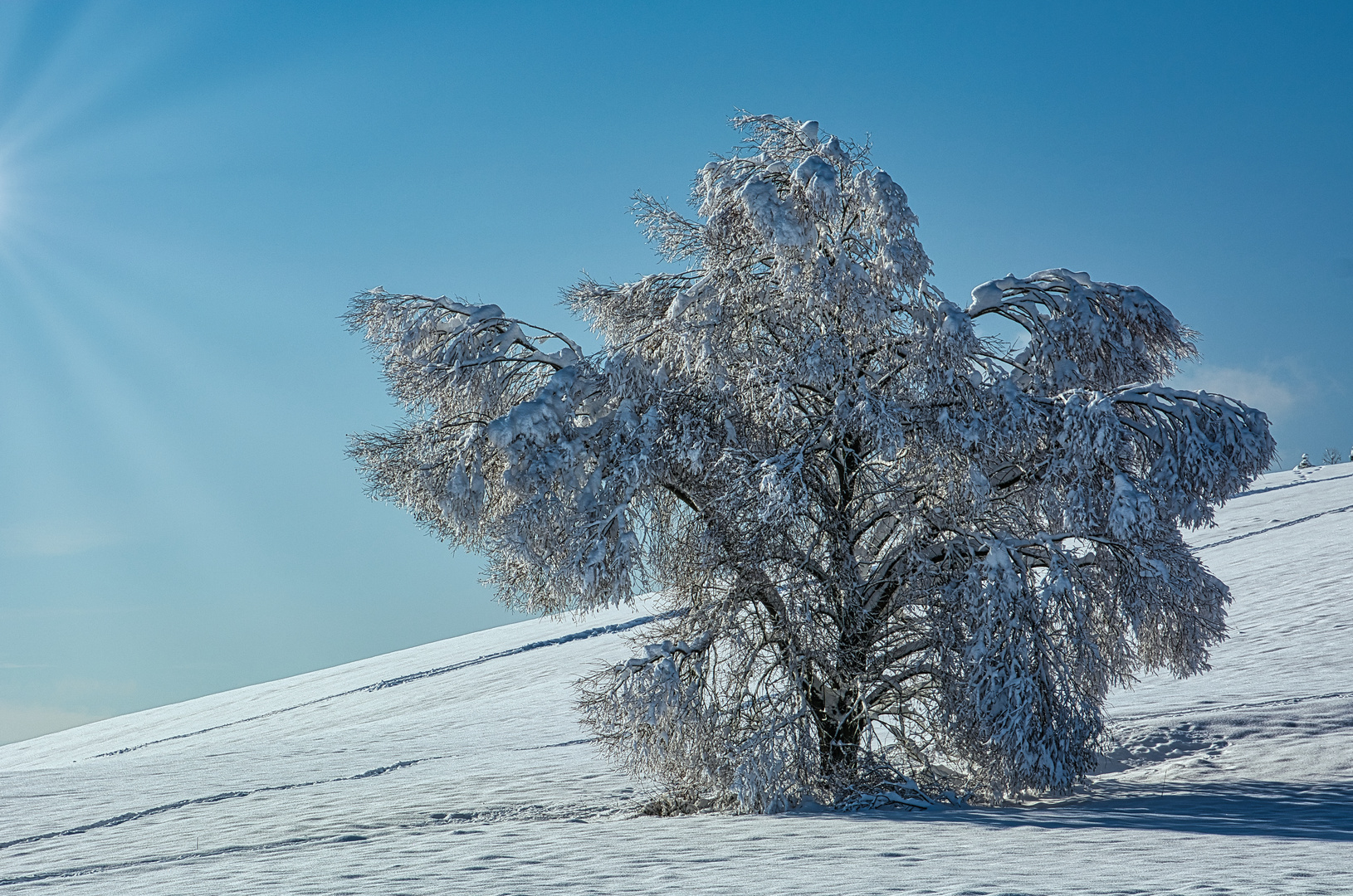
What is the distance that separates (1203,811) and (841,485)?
5244 mm

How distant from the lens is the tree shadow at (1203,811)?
9.44 meters

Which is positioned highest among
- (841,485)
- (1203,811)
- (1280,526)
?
(841,485)

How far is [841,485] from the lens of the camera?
1252 centimetres

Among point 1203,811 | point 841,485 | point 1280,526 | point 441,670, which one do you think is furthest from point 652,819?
point 1280,526

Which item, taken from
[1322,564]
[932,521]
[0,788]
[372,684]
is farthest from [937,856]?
[372,684]

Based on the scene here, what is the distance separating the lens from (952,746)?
475 inches

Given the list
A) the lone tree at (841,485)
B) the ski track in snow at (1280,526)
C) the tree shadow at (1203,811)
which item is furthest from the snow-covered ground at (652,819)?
the ski track in snow at (1280,526)

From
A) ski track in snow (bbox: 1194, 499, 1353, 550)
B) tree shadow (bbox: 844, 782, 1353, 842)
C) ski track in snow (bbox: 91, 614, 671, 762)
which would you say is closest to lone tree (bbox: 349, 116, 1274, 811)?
tree shadow (bbox: 844, 782, 1353, 842)

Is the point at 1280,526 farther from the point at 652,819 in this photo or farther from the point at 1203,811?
the point at 652,819

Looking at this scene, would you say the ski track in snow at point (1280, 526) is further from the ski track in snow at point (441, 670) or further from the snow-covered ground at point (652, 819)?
the ski track in snow at point (441, 670)

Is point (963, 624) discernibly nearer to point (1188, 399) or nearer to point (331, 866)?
point (1188, 399)

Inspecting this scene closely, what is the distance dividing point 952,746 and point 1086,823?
2.26 m

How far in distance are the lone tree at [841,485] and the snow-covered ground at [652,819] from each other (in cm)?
118

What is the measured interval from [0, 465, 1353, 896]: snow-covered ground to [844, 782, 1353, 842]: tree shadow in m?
0.06
